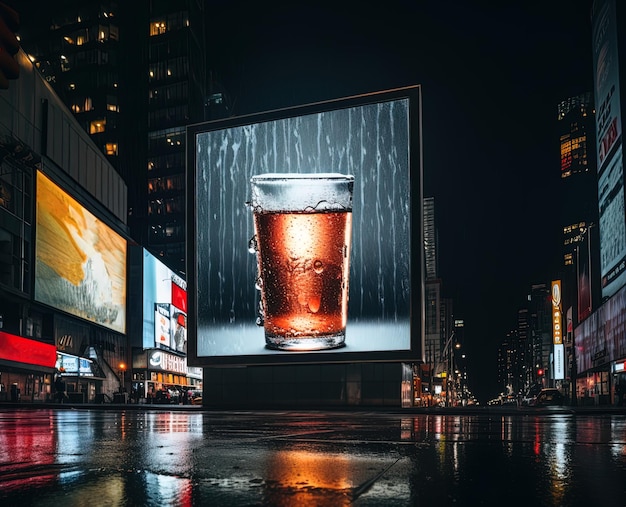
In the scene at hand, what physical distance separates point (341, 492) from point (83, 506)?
112cm

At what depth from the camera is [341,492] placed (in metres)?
3.22

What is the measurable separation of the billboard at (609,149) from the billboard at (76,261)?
41168 millimetres

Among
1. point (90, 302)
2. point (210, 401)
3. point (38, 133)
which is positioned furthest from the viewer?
point (90, 302)

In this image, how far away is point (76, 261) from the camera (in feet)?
183

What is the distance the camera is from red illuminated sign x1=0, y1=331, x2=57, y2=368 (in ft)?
143

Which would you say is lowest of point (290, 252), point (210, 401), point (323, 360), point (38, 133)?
point (210, 401)

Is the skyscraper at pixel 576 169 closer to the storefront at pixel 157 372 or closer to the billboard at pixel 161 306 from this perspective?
the storefront at pixel 157 372

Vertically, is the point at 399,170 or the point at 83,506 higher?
the point at 399,170

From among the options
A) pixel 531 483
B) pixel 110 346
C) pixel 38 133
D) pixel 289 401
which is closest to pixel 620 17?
pixel 289 401

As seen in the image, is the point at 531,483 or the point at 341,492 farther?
the point at 531,483

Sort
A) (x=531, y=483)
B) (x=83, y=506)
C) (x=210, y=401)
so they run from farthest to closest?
(x=210, y=401) → (x=531, y=483) → (x=83, y=506)

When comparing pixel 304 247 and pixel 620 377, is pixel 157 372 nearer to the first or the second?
pixel 620 377

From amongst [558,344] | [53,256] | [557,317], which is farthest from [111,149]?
[558,344]

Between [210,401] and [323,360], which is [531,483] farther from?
[210,401]
